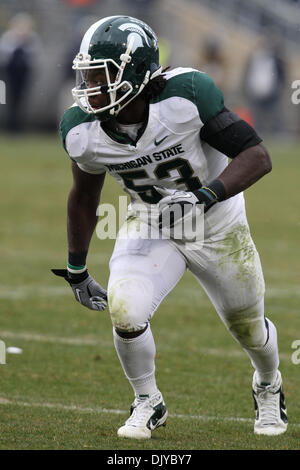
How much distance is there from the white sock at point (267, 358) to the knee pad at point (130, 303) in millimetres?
602

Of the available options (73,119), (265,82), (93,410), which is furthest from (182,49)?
(73,119)

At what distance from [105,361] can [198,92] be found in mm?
2174

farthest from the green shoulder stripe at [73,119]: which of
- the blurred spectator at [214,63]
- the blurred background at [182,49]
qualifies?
the blurred spectator at [214,63]

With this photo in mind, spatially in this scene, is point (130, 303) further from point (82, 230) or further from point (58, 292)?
point (58, 292)

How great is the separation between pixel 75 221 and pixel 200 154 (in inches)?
25.1

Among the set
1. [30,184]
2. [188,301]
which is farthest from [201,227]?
[30,184]

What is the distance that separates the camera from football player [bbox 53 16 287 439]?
4.04m

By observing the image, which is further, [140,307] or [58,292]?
[58,292]

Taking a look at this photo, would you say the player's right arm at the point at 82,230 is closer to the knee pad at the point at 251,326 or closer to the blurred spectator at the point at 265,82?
the knee pad at the point at 251,326

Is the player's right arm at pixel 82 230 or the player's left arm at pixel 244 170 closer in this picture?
the player's left arm at pixel 244 170

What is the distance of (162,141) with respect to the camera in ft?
13.6

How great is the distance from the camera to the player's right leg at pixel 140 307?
4043 millimetres

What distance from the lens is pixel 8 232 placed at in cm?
1049

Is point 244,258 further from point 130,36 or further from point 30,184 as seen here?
point 30,184
